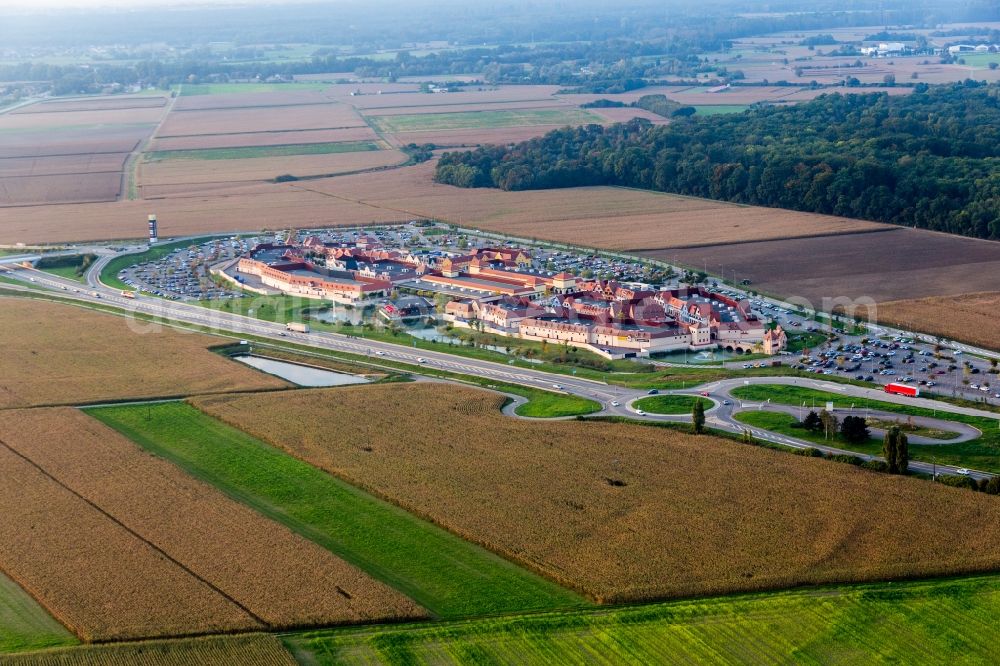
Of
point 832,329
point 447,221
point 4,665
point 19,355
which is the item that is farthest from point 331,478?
point 447,221

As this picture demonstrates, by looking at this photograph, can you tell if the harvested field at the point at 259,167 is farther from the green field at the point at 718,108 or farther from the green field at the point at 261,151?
the green field at the point at 718,108

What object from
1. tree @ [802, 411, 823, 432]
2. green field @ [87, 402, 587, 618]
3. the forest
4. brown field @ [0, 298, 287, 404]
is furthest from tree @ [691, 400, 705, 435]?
the forest

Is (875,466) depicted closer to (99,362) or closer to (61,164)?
(99,362)

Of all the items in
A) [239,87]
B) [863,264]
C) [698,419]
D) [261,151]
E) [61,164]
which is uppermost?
[239,87]

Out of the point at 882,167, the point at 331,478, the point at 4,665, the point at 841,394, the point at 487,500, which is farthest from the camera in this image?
the point at 882,167

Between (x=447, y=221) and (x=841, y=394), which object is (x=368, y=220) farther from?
(x=841, y=394)

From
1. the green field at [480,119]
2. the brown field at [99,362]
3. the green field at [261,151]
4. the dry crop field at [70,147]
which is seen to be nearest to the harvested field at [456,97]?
the green field at [480,119]

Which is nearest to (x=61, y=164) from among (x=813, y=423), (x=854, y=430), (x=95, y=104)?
(x=95, y=104)
